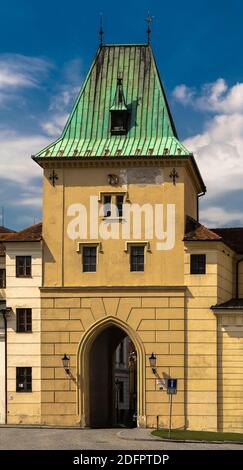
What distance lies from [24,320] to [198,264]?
972 cm

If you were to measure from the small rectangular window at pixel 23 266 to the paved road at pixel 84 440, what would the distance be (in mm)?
8378

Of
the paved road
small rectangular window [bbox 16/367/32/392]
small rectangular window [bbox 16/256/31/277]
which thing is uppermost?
small rectangular window [bbox 16/256/31/277]

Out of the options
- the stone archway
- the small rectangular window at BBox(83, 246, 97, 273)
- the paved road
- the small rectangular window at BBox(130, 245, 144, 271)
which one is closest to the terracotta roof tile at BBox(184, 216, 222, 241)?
the small rectangular window at BBox(130, 245, 144, 271)

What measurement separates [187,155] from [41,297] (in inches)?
425

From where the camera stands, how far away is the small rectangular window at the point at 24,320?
56969 mm

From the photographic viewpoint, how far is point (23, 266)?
188 ft

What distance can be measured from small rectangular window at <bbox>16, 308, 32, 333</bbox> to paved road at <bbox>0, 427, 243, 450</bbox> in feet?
18.5

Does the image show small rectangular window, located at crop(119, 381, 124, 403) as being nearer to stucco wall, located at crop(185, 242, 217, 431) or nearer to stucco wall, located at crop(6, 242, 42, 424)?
stucco wall, located at crop(6, 242, 42, 424)

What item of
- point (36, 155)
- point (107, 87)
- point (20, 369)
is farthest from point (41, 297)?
point (107, 87)

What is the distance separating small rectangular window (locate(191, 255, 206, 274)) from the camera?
56.5 metres

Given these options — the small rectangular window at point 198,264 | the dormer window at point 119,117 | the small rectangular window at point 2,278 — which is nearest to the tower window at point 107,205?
the dormer window at point 119,117

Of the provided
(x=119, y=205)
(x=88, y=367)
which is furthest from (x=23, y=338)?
(x=119, y=205)
